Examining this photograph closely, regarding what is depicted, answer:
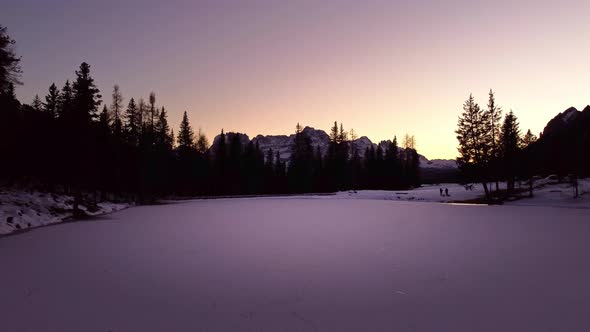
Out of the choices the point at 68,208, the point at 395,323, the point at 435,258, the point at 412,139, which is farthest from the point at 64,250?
the point at 412,139

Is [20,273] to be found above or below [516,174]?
below

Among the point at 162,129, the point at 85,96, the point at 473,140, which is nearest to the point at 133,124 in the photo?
the point at 162,129

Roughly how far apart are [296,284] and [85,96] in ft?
101

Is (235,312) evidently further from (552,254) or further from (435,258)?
(552,254)

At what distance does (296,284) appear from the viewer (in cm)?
796

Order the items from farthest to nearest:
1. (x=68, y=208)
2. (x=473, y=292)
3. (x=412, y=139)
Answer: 1. (x=412, y=139)
2. (x=68, y=208)
3. (x=473, y=292)

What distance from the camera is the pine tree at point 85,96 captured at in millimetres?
29734

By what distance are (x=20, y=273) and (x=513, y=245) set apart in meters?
17.0

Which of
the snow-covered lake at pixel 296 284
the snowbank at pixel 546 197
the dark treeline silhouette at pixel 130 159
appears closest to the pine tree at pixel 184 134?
the dark treeline silhouette at pixel 130 159

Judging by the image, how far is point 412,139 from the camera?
381 ft

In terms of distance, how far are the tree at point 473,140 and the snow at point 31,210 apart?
47.6m

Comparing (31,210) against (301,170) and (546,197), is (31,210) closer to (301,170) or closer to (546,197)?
(546,197)

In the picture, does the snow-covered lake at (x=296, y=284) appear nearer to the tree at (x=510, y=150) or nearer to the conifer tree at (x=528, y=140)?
the tree at (x=510, y=150)

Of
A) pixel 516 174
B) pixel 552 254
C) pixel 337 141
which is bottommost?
pixel 552 254
